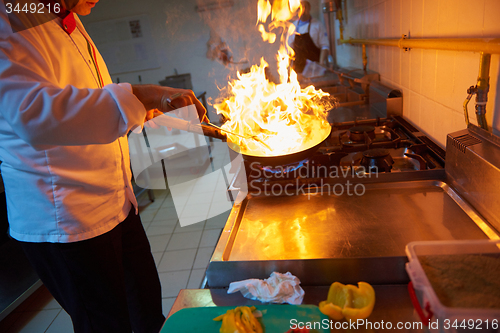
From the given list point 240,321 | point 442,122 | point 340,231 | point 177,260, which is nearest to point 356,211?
point 340,231

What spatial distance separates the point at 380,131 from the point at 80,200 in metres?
1.58

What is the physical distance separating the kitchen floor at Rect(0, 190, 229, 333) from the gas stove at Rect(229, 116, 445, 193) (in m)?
1.03

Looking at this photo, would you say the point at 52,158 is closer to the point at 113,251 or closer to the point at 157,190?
the point at 113,251

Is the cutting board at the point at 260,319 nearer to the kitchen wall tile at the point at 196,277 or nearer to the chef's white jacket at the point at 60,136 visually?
the chef's white jacket at the point at 60,136

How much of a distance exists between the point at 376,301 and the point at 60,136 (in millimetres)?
879

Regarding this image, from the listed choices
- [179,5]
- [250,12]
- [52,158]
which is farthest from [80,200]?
[179,5]

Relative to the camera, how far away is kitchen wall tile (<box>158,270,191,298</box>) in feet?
7.22

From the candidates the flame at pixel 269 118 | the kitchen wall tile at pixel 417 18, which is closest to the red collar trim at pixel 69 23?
the flame at pixel 269 118

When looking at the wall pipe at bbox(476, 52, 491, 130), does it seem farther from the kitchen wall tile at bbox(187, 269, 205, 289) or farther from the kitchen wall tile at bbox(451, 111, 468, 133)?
the kitchen wall tile at bbox(187, 269, 205, 289)

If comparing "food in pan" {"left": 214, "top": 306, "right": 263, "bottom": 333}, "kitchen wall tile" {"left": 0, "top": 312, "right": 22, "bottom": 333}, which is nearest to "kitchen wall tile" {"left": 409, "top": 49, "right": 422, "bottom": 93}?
"food in pan" {"left": 214, "top": 306, "right": 263, "bottom": 333}

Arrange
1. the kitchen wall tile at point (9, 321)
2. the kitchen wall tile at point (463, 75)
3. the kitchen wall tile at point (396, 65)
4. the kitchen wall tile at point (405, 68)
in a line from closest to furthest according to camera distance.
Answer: the kitchen wall tile at point (463, 75), the kitchen wall tile at point (405, 68), the kitchen wall tile at point (396, 65), the kitchen wall tile at point (9, 321)

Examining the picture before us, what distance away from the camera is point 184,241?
9.14 ft

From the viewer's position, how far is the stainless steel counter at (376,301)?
71cm

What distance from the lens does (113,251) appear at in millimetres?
1218
